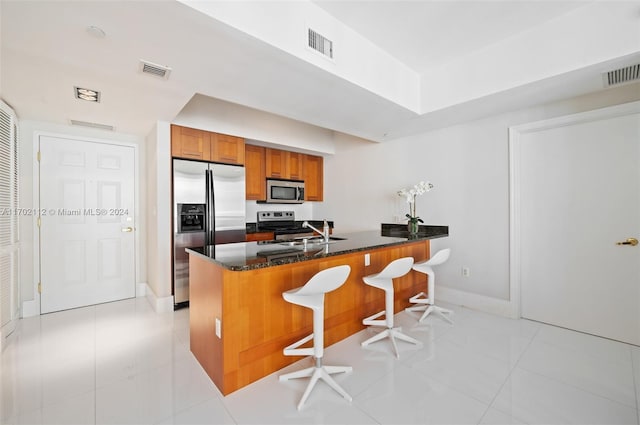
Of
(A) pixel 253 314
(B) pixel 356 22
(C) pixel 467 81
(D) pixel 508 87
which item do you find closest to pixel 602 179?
(D) pixel 508 87

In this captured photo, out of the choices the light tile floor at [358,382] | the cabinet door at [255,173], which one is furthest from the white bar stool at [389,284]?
the cabinet door at [255,173]

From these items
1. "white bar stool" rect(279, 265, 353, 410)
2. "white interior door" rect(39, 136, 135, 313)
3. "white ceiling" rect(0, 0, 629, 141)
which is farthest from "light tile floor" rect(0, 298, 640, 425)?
"white ceiling" rect(0, 0, 629, 141)

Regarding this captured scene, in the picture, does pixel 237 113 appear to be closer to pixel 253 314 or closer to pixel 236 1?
pixel 236 1

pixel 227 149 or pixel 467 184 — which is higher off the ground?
pixel 227 149

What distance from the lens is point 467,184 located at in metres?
3.47

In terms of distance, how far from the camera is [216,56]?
1964 mm

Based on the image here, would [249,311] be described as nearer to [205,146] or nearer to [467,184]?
[205,146]

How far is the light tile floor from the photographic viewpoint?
1.63 meters

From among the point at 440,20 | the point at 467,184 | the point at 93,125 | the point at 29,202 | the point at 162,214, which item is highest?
the point at 440,20

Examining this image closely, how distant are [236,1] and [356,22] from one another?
106cm

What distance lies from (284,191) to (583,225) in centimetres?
397

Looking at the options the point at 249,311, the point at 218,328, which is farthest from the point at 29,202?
the point at 249,311

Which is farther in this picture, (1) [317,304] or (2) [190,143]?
(2) [190,143]

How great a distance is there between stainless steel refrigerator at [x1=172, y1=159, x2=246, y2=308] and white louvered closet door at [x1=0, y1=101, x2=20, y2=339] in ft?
4.70
